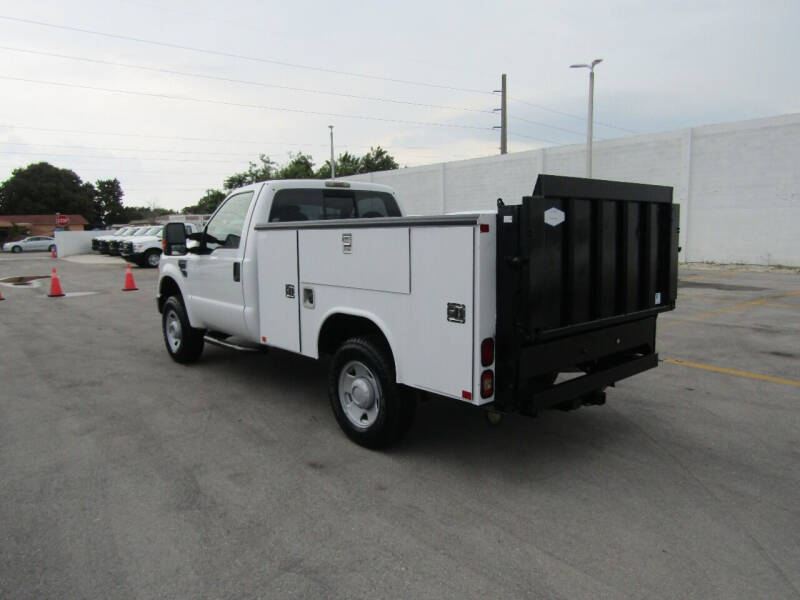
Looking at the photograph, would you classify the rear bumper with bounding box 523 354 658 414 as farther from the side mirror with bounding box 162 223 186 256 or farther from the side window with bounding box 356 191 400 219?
the side mirror with bounding box 162 223 186 256

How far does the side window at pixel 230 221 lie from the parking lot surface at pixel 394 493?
1.62m

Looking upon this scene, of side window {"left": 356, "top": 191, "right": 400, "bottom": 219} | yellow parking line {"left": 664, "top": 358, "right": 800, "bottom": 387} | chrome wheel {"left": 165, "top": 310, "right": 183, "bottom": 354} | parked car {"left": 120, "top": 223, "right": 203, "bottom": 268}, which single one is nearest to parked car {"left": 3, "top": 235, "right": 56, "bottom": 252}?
parked car {"left": 120, "top": 223, "right": 203, "bottom": 268}

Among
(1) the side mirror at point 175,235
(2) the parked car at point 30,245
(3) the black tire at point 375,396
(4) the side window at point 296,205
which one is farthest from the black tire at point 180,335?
(2) the parked car at point 30,245

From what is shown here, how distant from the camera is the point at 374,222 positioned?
4168 millimetres

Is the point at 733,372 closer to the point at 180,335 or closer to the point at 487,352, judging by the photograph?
the point at 487,352

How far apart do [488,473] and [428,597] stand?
1.48 metres

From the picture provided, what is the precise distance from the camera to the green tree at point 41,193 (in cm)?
8756

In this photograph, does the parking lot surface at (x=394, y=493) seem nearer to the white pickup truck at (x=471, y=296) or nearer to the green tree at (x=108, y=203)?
the white pickup truck at (x=471, y=296)

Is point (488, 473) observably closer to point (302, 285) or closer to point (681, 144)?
point (302, 285)

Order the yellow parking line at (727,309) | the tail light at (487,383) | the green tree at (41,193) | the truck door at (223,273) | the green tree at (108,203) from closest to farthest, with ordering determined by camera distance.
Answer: the tail light at (487,383) → the truck door at (223,273) → the yellow parking line at (727,309) → the green tree at (41,193) → the green tree at (108,203)

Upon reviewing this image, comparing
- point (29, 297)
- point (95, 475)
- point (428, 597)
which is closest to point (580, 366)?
point (428, 597)

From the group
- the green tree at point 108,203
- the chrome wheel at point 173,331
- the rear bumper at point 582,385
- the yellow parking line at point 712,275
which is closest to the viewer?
Answer: the rear bumper at point 582,385

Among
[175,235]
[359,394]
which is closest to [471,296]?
[359,394]

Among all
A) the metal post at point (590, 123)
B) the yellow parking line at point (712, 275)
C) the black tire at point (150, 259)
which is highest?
the metal post at point (590, 123)
